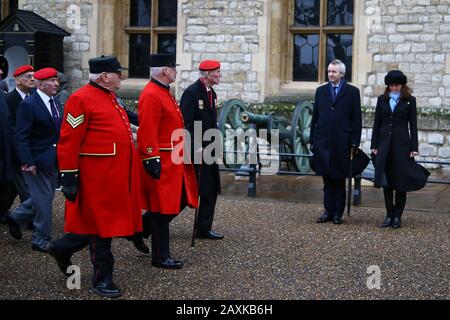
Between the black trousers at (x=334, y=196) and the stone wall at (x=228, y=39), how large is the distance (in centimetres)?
498

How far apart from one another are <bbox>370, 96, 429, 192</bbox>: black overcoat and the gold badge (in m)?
3.73

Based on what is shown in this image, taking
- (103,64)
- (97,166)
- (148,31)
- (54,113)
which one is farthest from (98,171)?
(148,31)

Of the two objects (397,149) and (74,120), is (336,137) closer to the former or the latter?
(397,149)

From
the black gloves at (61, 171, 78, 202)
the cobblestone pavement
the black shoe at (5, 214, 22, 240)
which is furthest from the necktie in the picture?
the black gloves at (61, 171, 78, 202)

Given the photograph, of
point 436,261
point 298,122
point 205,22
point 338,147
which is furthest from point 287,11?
point 436,261

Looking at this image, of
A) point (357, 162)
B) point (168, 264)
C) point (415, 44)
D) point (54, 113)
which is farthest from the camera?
point (415, 44)

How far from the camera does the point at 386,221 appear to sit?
307 inches

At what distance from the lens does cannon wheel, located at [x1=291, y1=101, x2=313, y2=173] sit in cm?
1127

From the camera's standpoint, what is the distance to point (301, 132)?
38.4 ft

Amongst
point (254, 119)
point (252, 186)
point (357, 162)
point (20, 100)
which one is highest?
point (20, 100)

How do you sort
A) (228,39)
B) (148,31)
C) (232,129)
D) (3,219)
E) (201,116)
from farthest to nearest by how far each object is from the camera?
(148,31), (228,39), (232,129), (3,219), (201,116)

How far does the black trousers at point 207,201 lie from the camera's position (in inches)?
280

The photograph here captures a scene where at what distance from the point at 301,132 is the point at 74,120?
7000 millimetres

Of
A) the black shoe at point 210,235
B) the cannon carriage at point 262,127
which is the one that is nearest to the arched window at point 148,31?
the cannon carriage at point 262,127
